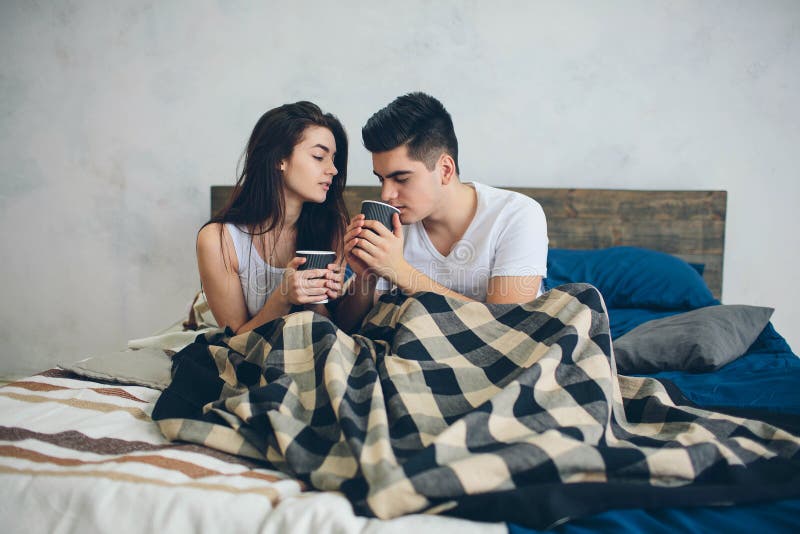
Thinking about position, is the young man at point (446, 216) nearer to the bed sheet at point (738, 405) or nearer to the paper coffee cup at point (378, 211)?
the paper coffee cup at point (378, 211)

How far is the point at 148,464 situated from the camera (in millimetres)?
817

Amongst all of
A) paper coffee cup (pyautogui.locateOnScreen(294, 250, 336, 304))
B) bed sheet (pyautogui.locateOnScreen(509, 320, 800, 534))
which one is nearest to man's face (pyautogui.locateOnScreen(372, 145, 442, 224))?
paper coffee cup (pyautogui.locateOnScreen(294, 250, 336, 304))

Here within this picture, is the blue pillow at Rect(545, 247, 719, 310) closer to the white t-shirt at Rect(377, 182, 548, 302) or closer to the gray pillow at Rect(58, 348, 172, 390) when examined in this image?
the white t-shirt at Rect(377, 182, 548, 302)

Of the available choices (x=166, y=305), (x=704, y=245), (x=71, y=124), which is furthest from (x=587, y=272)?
(x=71, y=124)

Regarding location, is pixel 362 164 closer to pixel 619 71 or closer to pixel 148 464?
pixel 619 71

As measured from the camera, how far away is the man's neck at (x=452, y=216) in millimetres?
1605

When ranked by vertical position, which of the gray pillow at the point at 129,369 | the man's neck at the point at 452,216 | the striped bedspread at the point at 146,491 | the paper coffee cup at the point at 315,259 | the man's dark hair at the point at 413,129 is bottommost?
the striped bedspread at the point at 146,491

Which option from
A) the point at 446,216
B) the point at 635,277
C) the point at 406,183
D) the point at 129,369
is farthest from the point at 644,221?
the point at 129,369

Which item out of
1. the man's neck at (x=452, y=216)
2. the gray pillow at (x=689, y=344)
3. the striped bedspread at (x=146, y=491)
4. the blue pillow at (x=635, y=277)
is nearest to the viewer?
the striped bedspread at (x=146, y=491)

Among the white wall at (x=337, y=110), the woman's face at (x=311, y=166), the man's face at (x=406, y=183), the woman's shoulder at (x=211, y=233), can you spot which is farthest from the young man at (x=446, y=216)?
the white wall at (x=337, y=110)

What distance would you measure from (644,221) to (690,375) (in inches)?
44.7

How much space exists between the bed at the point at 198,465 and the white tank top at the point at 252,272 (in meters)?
0.26

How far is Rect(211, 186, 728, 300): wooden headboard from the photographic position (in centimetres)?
233

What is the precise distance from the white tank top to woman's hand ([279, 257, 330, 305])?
1.01 ft
